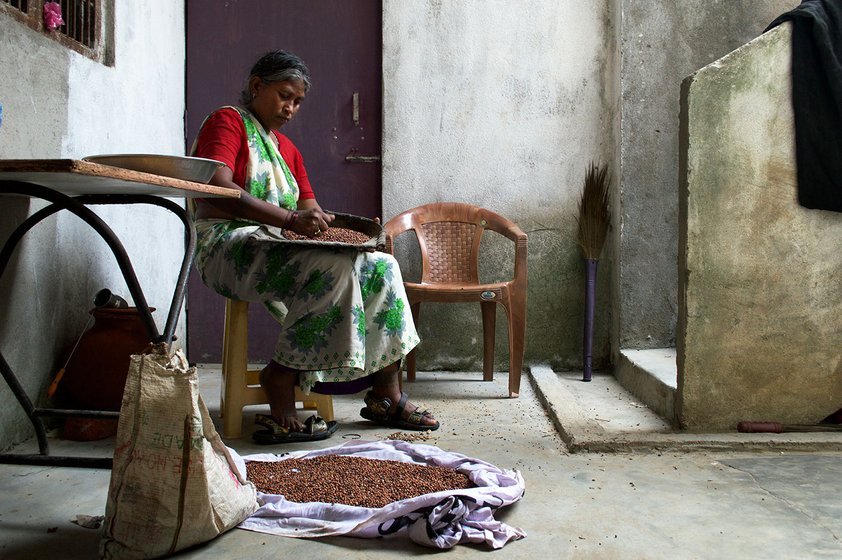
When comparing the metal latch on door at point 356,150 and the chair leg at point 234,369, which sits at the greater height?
the metal latch on door at point 356,150

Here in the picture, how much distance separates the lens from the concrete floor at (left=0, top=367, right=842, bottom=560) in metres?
1.86

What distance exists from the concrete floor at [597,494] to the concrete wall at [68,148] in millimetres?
394

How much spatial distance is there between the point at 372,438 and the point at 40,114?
1.72 m

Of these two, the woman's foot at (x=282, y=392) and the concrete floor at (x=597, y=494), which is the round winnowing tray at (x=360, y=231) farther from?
the concrete floor at (x=597, y=494)

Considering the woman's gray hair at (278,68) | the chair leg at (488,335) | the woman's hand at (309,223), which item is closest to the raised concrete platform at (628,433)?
the chair leg at (488,335)

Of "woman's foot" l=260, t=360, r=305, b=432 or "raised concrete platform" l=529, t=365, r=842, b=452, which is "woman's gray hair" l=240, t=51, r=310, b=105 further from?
"raised concrete platform" l=529, t=365, r=842, b=452

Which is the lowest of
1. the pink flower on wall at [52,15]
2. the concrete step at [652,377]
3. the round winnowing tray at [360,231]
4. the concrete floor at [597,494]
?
the concrete floor at [597,494]

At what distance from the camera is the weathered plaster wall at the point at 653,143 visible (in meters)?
4.14

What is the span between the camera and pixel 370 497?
2123 millimetres

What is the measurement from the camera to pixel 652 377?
346cm

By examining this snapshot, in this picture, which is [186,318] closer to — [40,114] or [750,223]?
[40,114]

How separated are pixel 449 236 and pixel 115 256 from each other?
215 cm

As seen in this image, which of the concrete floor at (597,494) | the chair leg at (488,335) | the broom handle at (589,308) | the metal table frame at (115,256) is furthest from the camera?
the broom handle at (589,308)

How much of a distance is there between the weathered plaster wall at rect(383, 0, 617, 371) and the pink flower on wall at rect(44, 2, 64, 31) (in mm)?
1905
